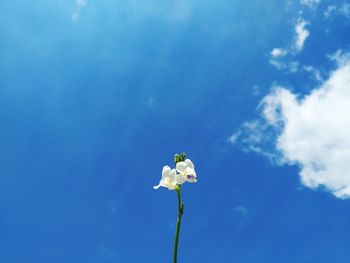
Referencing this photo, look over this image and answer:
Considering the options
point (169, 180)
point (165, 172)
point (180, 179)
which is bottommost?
point (180, 179)

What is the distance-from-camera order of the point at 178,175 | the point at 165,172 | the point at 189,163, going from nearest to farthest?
the point at 178,175
the point at 165,172
the point at 189,163

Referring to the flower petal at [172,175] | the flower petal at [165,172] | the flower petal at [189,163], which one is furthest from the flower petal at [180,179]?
the flower petal at [189,163]

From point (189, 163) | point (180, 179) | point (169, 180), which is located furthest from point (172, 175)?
point (189, 163)

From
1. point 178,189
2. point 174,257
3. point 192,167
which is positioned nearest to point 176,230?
point 174,257

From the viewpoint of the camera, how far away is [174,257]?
246 centimetres

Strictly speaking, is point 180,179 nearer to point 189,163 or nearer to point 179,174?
point 179,174

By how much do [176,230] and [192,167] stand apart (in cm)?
146

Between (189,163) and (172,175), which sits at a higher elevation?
(189,163)

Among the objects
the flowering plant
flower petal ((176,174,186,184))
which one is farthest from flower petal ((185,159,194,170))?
flower petal ((176,174,186,184))

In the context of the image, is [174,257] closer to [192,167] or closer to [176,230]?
[176,230]

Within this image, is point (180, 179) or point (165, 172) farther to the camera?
point (165, 172)

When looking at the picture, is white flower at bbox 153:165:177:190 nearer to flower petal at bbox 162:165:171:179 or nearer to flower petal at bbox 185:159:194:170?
flower petal at bbox 162:165:171:179

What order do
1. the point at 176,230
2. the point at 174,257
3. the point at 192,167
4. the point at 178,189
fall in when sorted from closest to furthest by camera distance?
1. the point at 174,257
2. the point at 176,230
3. the point at 178,189
4. the point at 192,167

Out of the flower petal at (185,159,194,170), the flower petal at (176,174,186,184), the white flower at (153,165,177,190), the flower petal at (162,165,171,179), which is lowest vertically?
the flower petal at (176,174,186,184)
